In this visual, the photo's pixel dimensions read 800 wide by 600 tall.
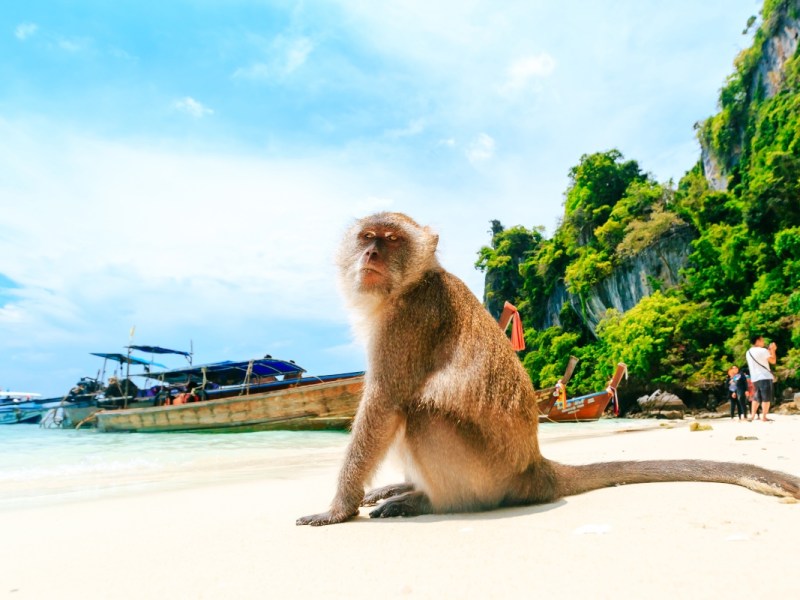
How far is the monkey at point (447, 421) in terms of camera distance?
2.86 metres

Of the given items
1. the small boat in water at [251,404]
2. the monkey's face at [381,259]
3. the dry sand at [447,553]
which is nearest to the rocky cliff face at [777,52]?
the small boat in water at [251,404]

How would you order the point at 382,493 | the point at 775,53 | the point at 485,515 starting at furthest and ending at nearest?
the point at 775,53 < the point at 382,493 < the point at 485,515

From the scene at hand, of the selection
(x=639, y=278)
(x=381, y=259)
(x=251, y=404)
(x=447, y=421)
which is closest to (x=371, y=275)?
(x=381, y=259)

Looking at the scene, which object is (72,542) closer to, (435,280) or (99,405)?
(435,280)

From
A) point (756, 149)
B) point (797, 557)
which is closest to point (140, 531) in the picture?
point (797, 557)

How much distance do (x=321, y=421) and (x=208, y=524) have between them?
17295 mm

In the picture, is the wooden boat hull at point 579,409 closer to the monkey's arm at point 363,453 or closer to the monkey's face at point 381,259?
the monkey's face at point 381,259

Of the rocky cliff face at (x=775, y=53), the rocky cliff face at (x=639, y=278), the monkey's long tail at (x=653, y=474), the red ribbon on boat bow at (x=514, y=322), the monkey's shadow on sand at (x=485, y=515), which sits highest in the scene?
the rocky cliff face at (x=775, y=53)

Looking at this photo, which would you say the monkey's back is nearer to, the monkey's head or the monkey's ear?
the monkey's head

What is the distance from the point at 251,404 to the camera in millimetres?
20922

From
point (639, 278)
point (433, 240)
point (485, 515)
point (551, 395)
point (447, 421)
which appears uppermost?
point (639, 278)

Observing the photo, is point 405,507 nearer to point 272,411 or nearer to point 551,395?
point 272,411

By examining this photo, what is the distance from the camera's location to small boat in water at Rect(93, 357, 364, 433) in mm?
19828

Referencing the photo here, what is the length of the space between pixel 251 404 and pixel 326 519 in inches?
755
